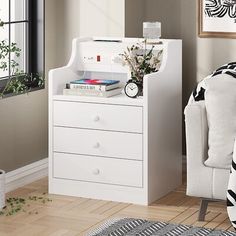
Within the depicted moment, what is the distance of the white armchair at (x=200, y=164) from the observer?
4.60m

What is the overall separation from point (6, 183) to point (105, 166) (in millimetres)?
689

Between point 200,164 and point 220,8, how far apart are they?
1348mm

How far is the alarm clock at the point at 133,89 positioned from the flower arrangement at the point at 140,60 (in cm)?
5

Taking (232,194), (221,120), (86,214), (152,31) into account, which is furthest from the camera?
(152,31)

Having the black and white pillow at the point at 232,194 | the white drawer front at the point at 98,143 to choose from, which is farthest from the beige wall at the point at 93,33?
the black and white pillow at the point at 232,194

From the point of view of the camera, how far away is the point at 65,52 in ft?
19.0

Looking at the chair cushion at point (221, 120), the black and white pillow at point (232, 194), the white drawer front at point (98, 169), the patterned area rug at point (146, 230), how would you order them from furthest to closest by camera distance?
the white drawer front at point (98, 169), the chair cushion at point (221, 120), the black and white pillow at point (232, 194), the patterned area rug at point (146, 230)

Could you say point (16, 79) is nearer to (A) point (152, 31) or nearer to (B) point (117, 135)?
(B) point (117, 135)

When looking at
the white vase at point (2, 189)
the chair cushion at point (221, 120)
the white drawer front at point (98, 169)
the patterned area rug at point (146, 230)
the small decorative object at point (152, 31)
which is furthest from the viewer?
the small decorative object at point (152, 31)

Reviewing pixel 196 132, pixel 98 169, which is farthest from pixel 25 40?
pixel 196 132

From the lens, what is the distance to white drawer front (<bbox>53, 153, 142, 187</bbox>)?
5.04m

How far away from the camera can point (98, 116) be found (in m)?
5.08

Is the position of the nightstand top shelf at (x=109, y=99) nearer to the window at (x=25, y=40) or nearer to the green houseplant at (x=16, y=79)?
the green houseplant at (x=16, y=79)

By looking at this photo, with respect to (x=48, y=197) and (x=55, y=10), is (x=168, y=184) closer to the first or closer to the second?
(x=48, y=197)
